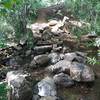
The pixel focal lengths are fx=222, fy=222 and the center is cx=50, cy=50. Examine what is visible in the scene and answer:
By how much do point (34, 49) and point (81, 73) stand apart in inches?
161

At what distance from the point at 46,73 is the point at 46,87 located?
1.56m

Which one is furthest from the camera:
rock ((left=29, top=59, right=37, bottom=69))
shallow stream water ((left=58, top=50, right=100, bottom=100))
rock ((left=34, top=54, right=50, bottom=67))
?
rock ((left=34, top=54, right=50, bottom=67))

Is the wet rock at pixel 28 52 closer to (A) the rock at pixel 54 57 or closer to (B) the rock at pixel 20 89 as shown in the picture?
(A) the rock at pixel 54 57

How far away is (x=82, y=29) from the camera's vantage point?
1603cm

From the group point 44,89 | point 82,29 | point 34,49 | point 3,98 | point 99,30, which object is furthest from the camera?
point 82,29

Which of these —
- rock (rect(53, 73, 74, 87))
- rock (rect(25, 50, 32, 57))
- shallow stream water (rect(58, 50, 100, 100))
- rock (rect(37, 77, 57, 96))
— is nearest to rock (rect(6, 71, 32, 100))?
rock (rect(37, 77, 57, 96))

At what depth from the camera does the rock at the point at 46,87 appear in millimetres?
7285

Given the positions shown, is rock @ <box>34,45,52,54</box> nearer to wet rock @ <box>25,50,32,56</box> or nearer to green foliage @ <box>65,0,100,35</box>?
wet rock @ <box>25,50,32,56</box>

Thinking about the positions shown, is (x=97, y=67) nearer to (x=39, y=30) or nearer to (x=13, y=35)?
(x=13, y=35)

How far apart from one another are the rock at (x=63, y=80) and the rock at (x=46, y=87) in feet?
0.73

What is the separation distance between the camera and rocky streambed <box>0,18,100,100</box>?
6.84m

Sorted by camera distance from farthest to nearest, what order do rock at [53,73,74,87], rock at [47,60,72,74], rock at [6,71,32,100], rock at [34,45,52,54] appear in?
1. rock at [34,45,52,54]
2. rock at [47,60,72,74]
3. rock at [53,73,74,87]
4. rock at [6,71,32,100]

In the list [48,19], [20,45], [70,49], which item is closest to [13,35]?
[20,45]

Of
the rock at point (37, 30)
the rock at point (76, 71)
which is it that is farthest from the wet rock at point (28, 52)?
the rock at point (76, 71)
